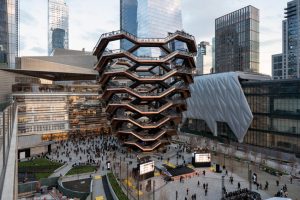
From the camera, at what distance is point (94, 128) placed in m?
85.3

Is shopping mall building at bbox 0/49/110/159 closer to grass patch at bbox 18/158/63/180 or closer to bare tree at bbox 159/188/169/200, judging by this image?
grass patch at bbox 18/158/63/180

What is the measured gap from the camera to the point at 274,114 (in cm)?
5912

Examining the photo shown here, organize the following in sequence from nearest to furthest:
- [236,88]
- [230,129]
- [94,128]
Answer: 1. [236,88]
2. [230,129]
3. [94,128]

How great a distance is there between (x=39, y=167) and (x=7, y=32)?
5586 centimetres

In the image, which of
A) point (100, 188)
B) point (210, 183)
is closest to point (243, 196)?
point (210, 183)

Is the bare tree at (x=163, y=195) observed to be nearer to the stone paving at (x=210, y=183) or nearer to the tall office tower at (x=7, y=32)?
the stone paving at (x=210, y=183)

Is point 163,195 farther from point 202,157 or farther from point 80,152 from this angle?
point 80,152

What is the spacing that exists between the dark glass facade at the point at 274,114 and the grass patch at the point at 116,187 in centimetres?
3781

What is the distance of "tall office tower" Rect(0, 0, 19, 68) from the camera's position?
82.1 metres

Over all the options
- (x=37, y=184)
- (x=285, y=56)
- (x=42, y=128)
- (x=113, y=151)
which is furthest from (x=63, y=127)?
(x=285, y=56)

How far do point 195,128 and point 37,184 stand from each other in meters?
58.2

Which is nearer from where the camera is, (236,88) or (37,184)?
(37,184)

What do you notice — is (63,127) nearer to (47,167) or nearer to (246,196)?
(47,167)

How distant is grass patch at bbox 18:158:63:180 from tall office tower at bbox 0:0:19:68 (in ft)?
138
